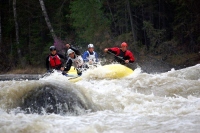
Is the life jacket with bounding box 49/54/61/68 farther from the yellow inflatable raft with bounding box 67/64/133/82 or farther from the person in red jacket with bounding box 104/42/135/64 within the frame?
the person in red jacket with bounding box 104/42/135/64

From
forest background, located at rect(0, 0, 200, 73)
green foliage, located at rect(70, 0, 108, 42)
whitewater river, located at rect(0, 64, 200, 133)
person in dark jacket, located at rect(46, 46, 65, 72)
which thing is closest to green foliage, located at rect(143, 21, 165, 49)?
forest background, located at rect(0, 0, 200, 73)

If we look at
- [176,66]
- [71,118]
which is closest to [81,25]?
[176,66]

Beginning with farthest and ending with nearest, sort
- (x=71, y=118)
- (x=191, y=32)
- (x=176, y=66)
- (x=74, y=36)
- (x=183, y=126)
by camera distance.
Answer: (x=74, y=36) → (x=191, y=32) → (x=176, y=66) → (x=71, y=118) → (x=183, y=126)

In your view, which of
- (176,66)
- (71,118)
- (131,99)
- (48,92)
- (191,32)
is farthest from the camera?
(191,32)

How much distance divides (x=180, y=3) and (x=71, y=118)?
64.1ft

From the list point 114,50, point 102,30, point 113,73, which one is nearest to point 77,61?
point 113,73

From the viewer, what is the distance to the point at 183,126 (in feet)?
16.0

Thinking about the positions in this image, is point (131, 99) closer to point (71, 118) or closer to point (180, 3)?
point (71, 118)

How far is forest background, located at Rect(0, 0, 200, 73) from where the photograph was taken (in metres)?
22.4

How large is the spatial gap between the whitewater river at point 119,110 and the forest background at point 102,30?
1211cm

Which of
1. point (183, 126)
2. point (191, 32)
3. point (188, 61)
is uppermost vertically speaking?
point (191, 32)

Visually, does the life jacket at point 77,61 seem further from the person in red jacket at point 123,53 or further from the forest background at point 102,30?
the forest background at point 102,30

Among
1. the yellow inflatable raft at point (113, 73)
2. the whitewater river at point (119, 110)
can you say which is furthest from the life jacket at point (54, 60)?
the whitewater river at point (119, 110)

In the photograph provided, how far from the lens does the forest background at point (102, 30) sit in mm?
22422
